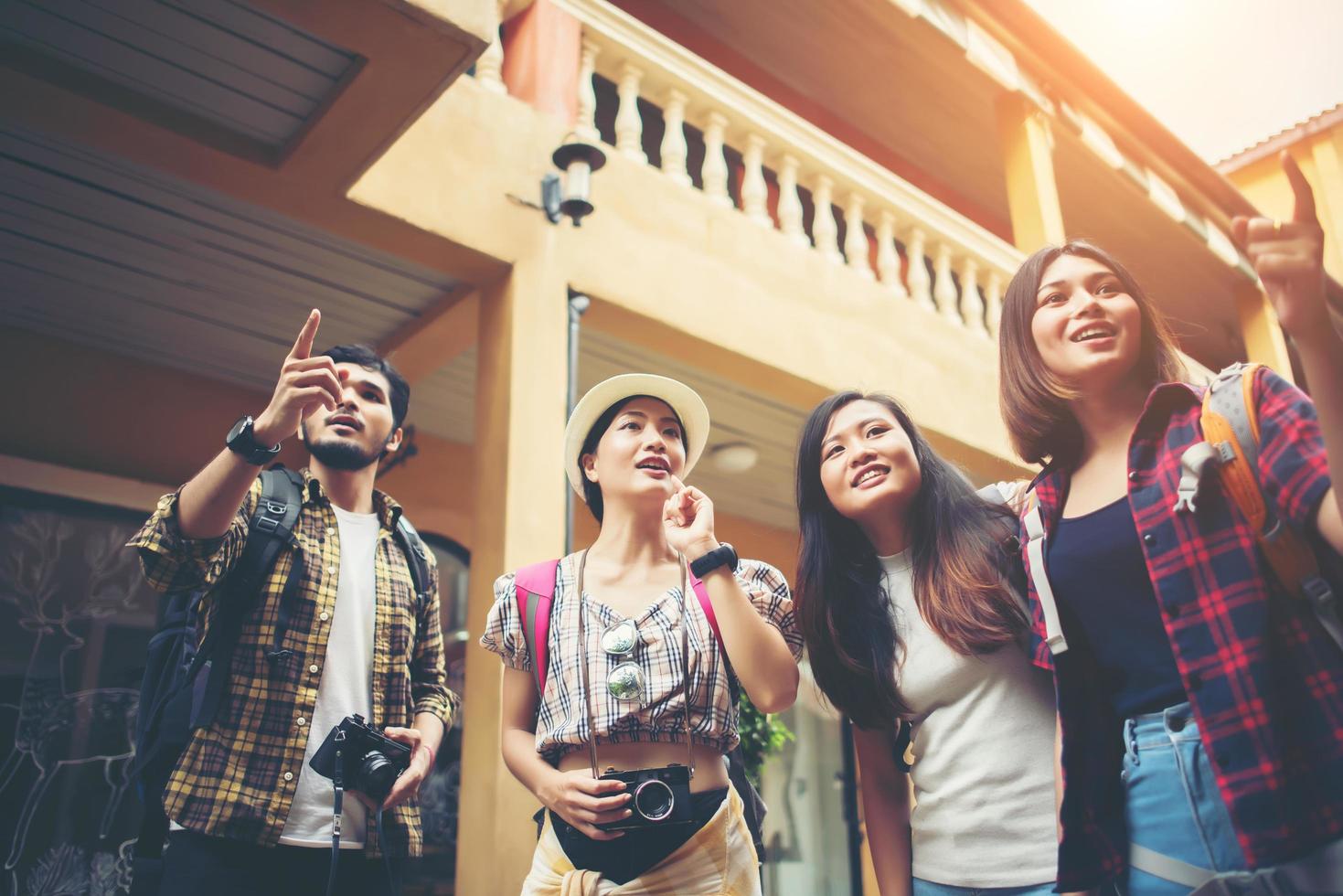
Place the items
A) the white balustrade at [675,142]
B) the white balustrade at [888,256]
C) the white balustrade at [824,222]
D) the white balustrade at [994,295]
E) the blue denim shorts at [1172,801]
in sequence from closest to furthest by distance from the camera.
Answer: the blue denim shorts at [1172,801] → the white balustrade at [675,142] → the white balustrade at [824,222] → the white balustrade at [888,256] → the white balustrade at [994,295]

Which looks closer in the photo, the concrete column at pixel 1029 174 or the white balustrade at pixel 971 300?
the concrete column at pixel 1029 174

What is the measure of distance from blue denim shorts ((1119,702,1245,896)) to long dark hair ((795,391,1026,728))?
0.41 metres

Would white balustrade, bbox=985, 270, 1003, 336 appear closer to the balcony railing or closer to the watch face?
the balcony railing

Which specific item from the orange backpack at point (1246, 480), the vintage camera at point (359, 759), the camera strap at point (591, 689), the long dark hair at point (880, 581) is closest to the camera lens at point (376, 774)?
the vintage camera at point (359, 759)

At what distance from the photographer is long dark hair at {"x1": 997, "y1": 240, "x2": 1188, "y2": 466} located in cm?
189

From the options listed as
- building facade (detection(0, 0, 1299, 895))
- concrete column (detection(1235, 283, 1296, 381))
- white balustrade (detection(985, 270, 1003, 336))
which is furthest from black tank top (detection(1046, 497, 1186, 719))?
concrete column (detection(1235, 283, 1296, 381))

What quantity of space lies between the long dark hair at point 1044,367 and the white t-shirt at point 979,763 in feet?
1.54

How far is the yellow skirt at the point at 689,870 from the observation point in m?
1.91

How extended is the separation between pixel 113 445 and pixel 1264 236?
5.20m

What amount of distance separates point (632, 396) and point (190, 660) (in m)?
1.34

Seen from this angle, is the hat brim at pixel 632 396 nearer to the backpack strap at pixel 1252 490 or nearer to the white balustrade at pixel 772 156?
the backpack strap at pixel 1252 490

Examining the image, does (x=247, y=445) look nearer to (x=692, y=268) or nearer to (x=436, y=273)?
(x=436, y=273)

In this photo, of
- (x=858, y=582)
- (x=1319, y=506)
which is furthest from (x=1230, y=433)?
(x=858, y=582)

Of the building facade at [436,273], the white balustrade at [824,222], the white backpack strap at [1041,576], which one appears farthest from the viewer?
the white balustrade at [824,222]
